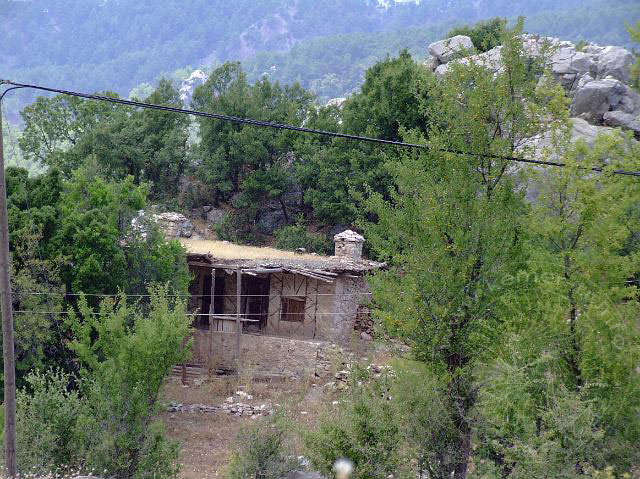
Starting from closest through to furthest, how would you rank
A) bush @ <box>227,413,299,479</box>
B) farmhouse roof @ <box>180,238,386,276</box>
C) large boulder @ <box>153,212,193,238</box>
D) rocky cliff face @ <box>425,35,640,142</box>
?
1. bush @ <box>227,413,299,479</box>
2. farmhouse roof @ <box>180,238,386,276</box>
3. rocky cliff face @ <box>425,35,640,142</box>
4. large boulder @ <box>153,212,193,238</box>

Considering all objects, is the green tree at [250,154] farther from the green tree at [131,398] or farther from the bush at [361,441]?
the bush at [361,441]

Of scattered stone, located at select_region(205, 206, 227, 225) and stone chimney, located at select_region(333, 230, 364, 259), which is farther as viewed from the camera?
scattered stone, located at select_region(205, 206, 227, 225)

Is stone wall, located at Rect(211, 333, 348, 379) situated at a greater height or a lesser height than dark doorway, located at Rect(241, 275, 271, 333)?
lesser

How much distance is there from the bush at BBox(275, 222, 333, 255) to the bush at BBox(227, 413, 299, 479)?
23485mm

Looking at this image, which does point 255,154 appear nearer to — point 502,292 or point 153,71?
point 502,292

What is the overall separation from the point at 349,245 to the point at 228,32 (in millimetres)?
155318

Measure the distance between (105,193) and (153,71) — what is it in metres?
129

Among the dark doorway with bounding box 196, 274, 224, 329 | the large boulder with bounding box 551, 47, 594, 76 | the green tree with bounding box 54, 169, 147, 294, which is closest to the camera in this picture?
the green tree with bounding box 54, 169, 147, 294

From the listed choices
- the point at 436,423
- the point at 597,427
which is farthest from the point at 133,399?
the point at 597,427

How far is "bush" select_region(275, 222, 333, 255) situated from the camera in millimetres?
37438

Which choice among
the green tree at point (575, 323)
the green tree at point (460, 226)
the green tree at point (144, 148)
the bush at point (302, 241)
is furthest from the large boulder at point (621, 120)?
the green tree at point (144, 148)

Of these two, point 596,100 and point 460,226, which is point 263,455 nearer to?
point 460,226

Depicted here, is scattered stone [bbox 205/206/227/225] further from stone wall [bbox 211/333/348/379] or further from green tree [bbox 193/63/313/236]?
stone wall [bbox 211/333/348/379]

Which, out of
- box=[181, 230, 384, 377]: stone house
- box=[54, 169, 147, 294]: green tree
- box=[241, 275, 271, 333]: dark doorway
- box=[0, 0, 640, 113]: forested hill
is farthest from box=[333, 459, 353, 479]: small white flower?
box=[0, 0, 640, 113]: forested hill
